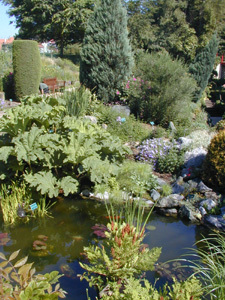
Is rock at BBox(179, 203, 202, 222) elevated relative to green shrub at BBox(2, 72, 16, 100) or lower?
lower

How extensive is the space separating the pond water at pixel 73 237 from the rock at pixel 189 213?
12 cm

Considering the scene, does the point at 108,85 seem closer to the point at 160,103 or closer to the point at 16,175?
the point at 160,103

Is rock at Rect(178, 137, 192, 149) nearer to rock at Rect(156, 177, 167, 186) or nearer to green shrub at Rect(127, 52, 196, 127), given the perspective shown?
rock at Rect(156, 177, 167, 186)

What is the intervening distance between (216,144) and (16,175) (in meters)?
3.30

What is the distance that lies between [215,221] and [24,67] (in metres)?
9.81

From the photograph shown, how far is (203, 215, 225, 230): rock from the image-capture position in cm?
430

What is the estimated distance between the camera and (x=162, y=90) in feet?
26.9

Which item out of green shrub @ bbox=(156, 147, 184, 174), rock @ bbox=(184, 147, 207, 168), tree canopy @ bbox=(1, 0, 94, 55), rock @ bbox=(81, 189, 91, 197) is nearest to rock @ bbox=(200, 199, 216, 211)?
rock @ bbox=(184, 147, 207, 168)

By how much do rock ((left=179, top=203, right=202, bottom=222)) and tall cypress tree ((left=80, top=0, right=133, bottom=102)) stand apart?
514 cm

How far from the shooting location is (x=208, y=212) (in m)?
4.62

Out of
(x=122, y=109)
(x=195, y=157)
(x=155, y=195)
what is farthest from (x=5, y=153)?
(x=122, y=109)

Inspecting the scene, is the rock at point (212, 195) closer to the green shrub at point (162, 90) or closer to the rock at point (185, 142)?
the rock at point (185, 142)

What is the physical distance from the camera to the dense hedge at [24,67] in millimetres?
11578

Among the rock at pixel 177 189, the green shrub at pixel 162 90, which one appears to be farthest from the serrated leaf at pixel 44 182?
the green shrub at pixel 162 90
